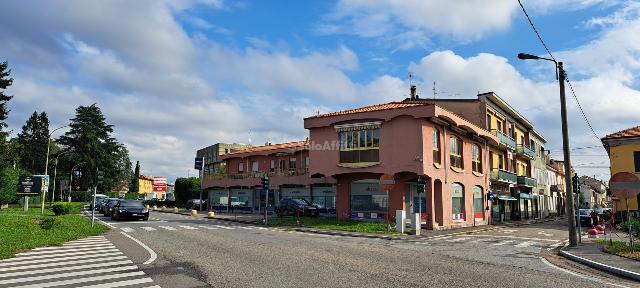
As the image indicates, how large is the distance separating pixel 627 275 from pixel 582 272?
3.01 ft

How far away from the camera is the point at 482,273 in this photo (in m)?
9.74

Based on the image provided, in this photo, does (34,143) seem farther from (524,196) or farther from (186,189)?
(524,196)

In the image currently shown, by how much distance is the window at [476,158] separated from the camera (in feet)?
107

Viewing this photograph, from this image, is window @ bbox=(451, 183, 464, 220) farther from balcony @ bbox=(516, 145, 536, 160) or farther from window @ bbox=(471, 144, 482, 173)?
balcony @ bbox=(516, 145, 536, 160)

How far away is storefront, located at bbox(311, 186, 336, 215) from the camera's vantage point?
35.8 m

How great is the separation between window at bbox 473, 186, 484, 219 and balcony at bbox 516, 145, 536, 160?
11.9 metres

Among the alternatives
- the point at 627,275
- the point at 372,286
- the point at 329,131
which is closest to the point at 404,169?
the point at 329,131

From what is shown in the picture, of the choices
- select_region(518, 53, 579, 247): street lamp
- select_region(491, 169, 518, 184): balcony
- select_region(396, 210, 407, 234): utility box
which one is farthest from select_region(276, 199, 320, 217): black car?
select_region(518, 53, 579, 247): street lamp

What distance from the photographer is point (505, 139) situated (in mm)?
38719

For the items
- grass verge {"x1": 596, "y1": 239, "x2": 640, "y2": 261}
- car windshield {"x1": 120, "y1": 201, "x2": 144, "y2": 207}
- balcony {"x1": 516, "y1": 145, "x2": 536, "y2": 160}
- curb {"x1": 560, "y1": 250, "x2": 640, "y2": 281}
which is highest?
balcony {"x1": 516, "y1": 145, "x2": 536, "y2": 160}

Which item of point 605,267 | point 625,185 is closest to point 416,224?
point 625,185

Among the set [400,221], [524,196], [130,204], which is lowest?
[400,221]

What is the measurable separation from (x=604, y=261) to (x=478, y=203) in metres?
21.9

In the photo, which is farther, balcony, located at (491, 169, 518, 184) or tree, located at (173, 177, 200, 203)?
tree, located at (173, 177, 200, 203)
